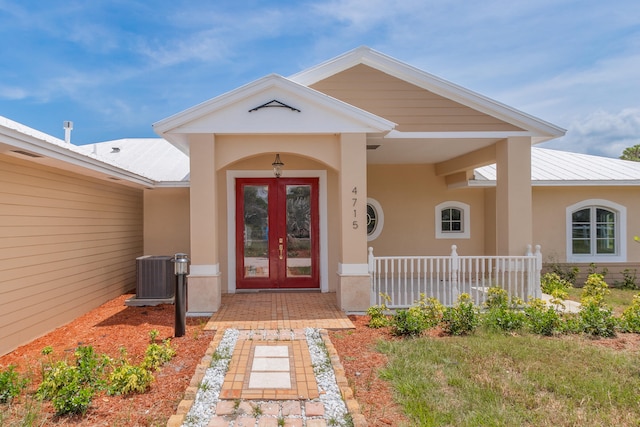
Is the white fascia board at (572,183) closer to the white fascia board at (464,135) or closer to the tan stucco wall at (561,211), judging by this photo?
the tan stucco wall at (561,211)

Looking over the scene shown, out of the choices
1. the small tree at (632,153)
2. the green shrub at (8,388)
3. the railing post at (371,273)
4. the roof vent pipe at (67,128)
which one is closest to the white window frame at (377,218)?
the railing post at (371,273)

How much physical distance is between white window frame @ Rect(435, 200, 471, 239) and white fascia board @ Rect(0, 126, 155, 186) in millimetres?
8157

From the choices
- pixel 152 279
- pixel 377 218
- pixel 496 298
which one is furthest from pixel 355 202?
pixel 152 279

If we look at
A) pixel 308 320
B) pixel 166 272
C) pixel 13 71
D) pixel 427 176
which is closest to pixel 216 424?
pixel 308 320

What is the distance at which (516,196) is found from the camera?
Answer: 838cm

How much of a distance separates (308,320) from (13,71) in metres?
12.5

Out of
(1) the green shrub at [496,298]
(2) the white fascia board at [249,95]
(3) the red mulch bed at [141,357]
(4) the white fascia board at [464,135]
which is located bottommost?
(3) the red mulch bed at [141,357]

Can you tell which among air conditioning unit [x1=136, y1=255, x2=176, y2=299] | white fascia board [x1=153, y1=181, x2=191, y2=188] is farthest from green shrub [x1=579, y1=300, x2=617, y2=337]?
white fascia board [x1=153, y1=181, x2=191, y2=188]

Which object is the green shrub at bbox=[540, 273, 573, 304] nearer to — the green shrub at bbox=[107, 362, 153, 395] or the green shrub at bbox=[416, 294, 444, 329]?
the green shrub at bbox=[416, 294, 444, 329]

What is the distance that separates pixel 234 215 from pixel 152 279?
2207 mm

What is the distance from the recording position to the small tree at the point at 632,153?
3979 centimetres

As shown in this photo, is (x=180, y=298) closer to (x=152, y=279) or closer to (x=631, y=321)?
(x=152, y=279)

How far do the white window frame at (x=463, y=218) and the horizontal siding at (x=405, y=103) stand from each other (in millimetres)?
3658

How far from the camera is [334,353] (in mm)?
5164
